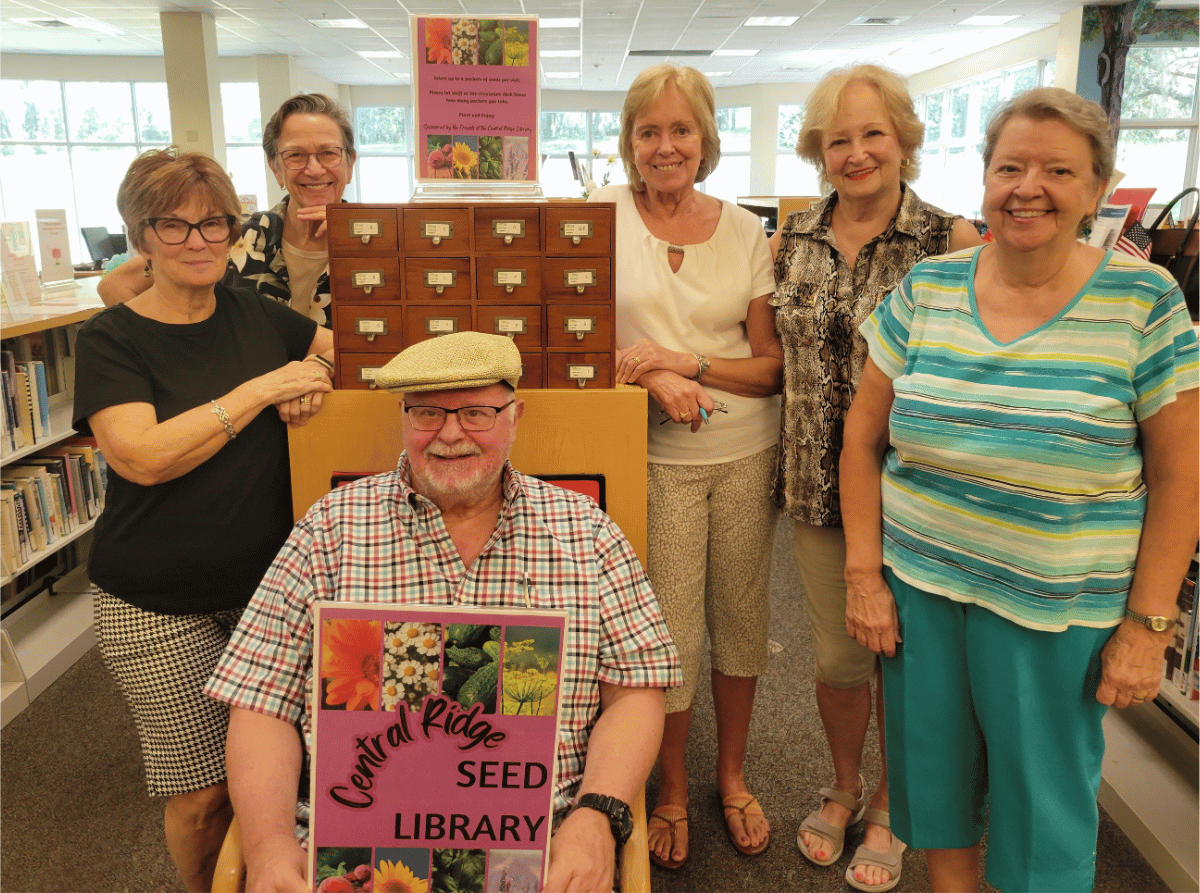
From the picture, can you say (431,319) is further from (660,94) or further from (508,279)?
(660,94)

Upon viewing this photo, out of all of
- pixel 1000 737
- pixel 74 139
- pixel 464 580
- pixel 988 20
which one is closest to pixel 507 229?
pixel 464 580

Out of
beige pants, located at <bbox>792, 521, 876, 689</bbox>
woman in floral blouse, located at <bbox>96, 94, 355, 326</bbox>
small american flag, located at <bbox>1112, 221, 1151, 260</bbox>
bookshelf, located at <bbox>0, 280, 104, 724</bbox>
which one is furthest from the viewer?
bookshelf, located at <bbox>0, 280, 104, 724</bbox>

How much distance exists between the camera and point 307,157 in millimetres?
2201

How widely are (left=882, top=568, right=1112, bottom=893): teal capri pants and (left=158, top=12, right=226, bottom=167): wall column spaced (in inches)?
469

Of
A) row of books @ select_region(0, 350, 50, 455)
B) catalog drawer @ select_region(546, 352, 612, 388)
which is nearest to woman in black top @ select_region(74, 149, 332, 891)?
catalog drawer @ select_region(546, 352, 612, 388)

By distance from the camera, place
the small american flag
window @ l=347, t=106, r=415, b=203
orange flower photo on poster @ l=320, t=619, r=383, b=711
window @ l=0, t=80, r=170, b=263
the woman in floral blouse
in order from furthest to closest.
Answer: window @ l=347, t=106, r=415, b=203 < window @ l=0, t=80, r=170, b=263 < the small american flag < the woman in floral blouse < orange flower photo on poster @ l=320, t=619, r=383, b=711

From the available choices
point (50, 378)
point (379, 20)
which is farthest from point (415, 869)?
point (379, 20)

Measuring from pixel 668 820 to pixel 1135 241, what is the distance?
7.87ft

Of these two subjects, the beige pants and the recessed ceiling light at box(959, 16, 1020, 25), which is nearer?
the beige pants

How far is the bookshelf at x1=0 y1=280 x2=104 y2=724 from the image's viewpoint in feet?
10.2

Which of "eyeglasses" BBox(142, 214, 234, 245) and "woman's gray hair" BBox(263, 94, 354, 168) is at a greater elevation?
"woman's gray hair" BBox(263, 94, 354, 168)

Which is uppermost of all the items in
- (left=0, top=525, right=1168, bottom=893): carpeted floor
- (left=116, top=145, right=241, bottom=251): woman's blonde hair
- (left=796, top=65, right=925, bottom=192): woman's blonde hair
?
(left=796, top=65, right=925, bottom=192): woman's blonde hair

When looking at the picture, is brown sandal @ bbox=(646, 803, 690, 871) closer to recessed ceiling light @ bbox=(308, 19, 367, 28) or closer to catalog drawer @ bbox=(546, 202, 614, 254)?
catalog drawer @ bbox=(546, 202, 614, 254)

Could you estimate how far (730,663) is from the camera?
2.25 metres
